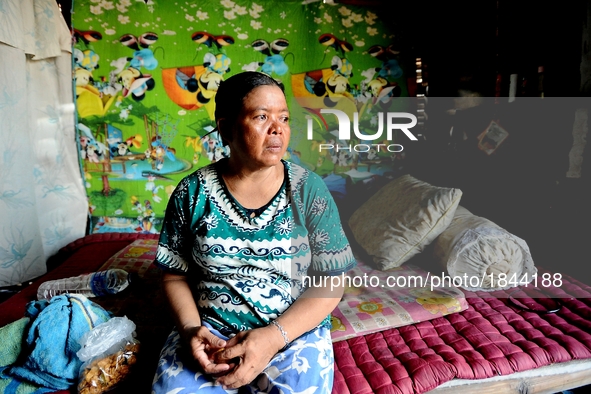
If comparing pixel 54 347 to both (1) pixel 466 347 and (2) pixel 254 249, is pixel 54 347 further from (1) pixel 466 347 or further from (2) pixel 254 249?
(1) pixel 466 347

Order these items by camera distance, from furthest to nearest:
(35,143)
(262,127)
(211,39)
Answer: (211,39)
(35,143)
(262,127)

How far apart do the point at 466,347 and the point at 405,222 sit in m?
0.69

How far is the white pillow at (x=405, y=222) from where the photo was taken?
1763 millimetres

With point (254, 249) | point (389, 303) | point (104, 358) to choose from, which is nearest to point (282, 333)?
point (254, 249)

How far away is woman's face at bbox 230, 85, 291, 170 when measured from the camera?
108 cm

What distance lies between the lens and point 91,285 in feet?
5.63

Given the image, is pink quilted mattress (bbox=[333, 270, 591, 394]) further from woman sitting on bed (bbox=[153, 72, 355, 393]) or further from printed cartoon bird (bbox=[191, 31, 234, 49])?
printed cartoon bird (bbox=[191, 31, 234, 49])

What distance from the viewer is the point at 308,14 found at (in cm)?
256

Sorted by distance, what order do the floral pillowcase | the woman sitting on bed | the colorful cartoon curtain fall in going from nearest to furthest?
the woman sitting on bed → the floral pillowcase → the colorful cartoon curtain

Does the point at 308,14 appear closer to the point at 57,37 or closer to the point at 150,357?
the point at 57,37

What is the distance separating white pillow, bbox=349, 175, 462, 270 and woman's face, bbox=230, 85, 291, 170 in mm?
984

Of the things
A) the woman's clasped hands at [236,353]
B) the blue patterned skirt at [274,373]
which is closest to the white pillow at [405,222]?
the blue patterned skirt at [274,373]

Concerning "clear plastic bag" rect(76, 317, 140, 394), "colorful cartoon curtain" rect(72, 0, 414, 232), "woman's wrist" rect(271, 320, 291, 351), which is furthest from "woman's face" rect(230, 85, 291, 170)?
"colorful cartoon curtain" rect(72, 0, 414, 232)

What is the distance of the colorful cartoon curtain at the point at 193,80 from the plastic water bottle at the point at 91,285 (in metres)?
0.99
